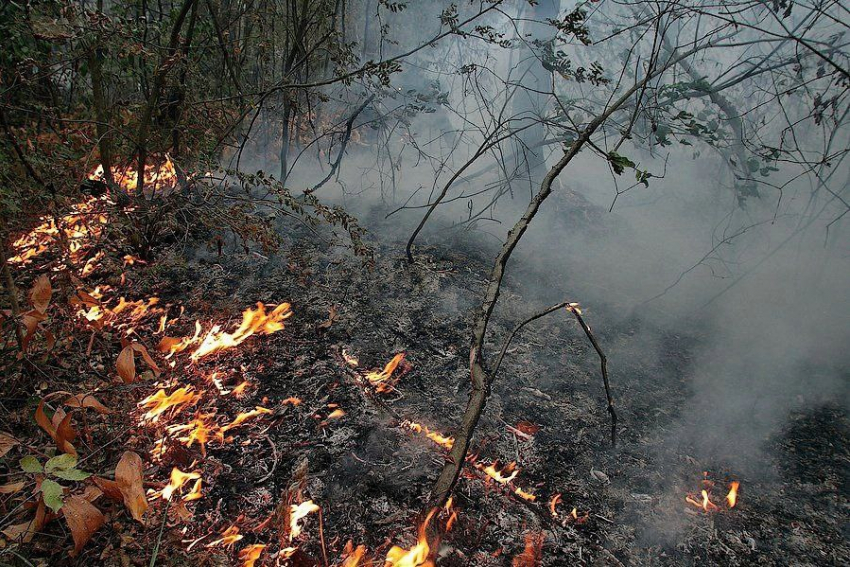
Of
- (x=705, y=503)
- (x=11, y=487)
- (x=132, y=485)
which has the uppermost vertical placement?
(x=705, y=503)

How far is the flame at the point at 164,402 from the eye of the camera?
239cm

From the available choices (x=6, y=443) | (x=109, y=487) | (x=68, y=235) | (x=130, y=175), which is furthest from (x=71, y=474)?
(x=130, y=175)

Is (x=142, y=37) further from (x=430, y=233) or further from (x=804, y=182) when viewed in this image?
(x=804, y=182)

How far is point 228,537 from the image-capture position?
189cm

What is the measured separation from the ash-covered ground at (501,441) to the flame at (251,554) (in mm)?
140

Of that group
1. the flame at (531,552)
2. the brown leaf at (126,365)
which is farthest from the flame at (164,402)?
the flame at (531,552)

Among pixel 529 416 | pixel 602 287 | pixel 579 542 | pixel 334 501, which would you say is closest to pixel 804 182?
pixel 602 287

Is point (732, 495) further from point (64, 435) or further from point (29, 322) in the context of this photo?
point (29, 322)

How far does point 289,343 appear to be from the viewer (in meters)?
3.08

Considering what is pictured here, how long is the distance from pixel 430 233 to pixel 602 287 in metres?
1.87

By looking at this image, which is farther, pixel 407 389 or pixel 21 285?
pixel 21 285

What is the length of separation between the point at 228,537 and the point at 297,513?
11.0 inches

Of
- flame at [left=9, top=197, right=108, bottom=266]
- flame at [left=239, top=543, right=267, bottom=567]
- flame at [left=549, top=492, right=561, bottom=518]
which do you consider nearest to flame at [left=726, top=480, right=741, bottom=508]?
flame at [left=549, top=492, right=561, bottom=518]

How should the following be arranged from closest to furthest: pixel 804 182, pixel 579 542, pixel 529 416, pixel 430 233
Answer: pixel 579 542
pixel 529 416
pixel 430 233
pixel 804 182
